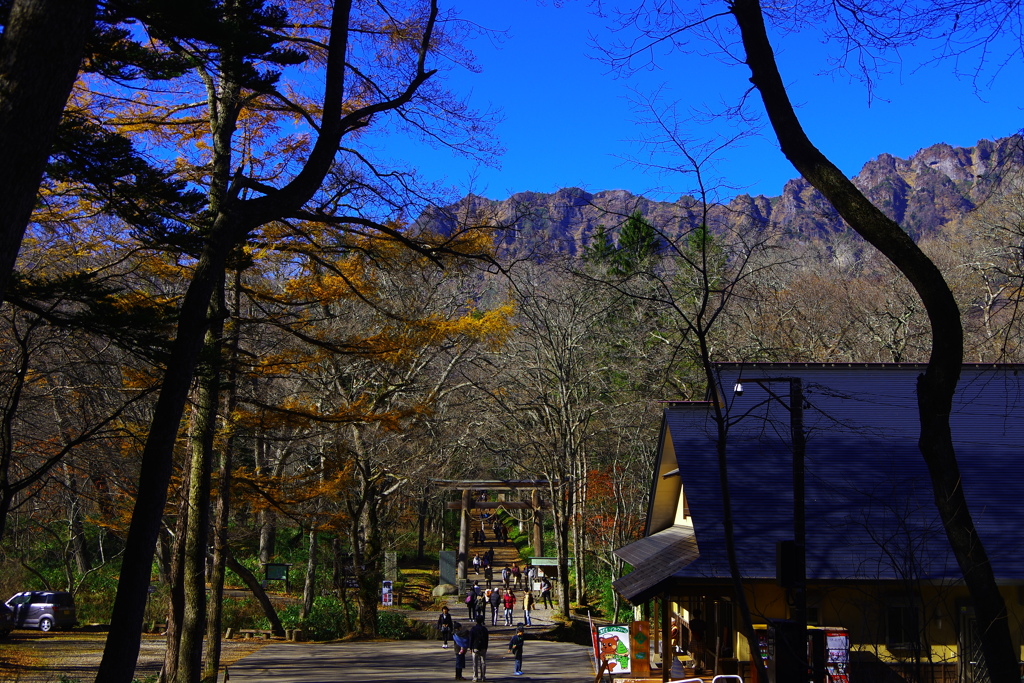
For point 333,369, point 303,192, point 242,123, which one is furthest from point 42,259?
point 333,369

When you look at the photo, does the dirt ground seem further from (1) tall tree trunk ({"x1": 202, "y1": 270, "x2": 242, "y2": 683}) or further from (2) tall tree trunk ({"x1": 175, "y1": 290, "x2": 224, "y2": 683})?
(2) tall tree trunk ({"x1": 175, "y1": 290, "x2": 224, "y2": 683})

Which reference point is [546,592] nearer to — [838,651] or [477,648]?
[477,648]

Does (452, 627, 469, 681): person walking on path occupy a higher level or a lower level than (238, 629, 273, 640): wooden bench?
higher

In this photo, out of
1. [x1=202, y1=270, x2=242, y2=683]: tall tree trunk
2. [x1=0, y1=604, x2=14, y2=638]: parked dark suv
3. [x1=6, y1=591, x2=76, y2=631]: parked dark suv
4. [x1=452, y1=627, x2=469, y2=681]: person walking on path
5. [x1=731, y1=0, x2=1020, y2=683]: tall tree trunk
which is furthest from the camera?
[x1=6, y1=591, x2=76, y2=631]: parked dark suv

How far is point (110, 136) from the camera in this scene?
29.2 ft

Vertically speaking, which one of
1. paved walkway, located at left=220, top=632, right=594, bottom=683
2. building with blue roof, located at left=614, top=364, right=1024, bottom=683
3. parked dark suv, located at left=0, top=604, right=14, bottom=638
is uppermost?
building with blue roof, located at left=614, top=364, right=1024, bottom=683

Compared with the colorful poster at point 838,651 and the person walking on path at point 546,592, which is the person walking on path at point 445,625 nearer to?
the person walking on path at point 546,592

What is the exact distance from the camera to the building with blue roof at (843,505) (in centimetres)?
1248

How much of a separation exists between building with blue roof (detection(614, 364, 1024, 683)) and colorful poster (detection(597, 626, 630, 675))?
36.1 inches

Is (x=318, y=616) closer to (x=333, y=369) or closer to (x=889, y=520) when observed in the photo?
(x=333, y=369)

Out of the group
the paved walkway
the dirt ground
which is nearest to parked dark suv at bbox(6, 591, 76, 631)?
the dirt ground

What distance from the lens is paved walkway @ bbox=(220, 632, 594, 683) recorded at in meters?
18.0

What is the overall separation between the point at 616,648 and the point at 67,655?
14.4 m

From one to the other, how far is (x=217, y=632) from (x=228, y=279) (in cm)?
731
